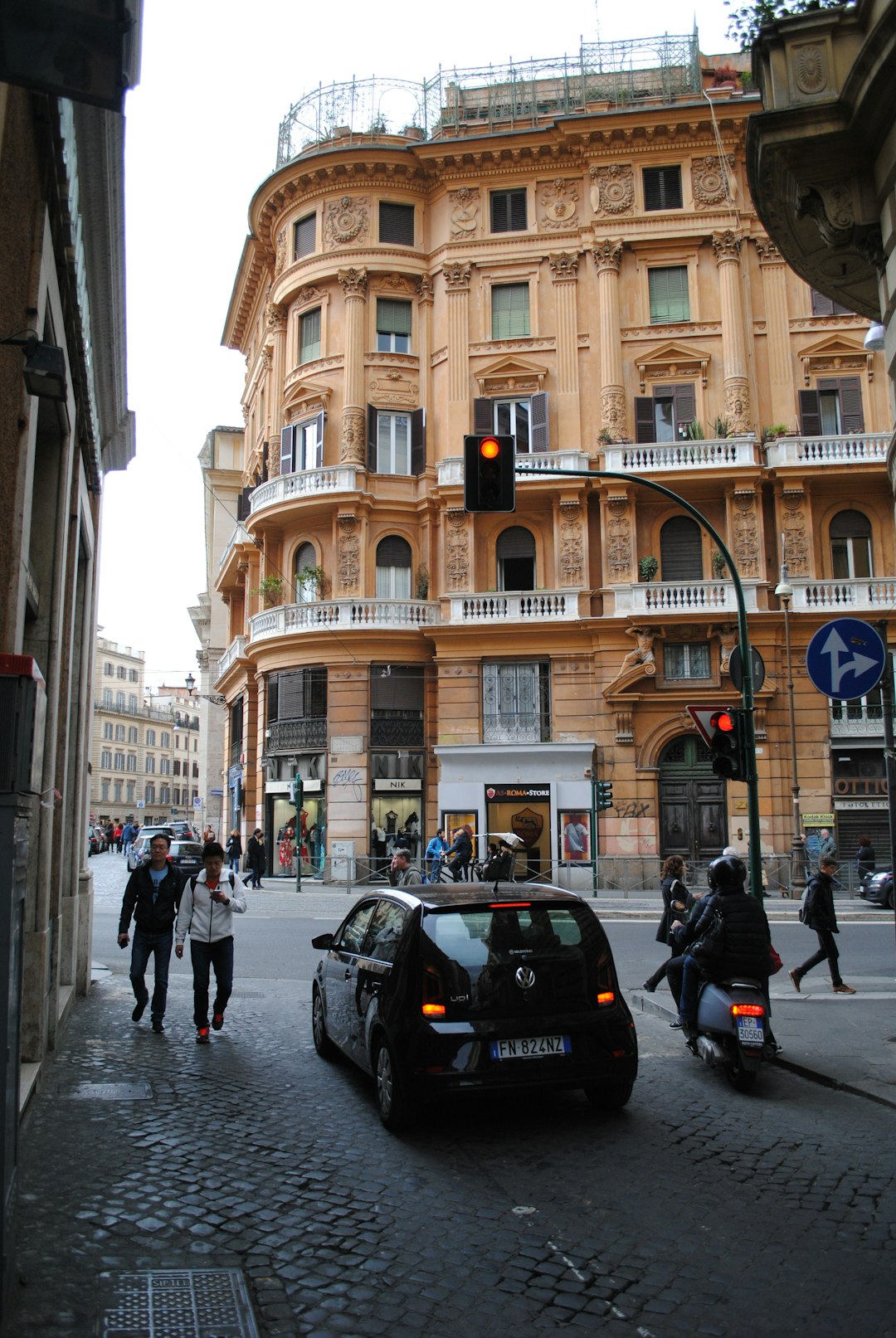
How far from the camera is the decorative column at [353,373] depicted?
3272 cm

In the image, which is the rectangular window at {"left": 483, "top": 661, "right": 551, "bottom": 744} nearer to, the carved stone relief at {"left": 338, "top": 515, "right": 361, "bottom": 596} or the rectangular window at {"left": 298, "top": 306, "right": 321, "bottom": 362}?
the carved stone relief at {"left": 338, "top": 515, "right": 361, "bottom": 596}

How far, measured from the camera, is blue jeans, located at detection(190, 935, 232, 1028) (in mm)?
9484

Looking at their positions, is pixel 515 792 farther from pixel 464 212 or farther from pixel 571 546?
pixel 464 212

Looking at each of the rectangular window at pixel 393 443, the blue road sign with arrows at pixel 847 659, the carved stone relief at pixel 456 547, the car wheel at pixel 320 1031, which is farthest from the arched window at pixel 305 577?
the blue road sign with arrows at pixel 847 659

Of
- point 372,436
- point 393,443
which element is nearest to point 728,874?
point 372,436

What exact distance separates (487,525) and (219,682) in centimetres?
1633

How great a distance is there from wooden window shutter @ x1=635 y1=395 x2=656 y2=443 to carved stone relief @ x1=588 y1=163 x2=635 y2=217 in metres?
5.94

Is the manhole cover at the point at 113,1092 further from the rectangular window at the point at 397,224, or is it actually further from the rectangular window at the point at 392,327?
the rectangular window at the point at 397,224

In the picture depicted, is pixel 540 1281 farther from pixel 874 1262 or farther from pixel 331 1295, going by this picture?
pixel 874 1262

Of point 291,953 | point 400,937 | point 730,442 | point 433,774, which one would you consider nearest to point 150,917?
point 400,937

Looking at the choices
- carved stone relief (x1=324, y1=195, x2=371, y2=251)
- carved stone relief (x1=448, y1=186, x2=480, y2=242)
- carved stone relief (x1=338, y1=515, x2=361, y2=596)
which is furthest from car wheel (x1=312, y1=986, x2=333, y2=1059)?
carved stone relief (x1=324, y1=195, x2=371, y2=251)

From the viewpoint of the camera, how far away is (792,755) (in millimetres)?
29328

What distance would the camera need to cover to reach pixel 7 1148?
3.85 meters

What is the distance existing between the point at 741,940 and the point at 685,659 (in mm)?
23226
